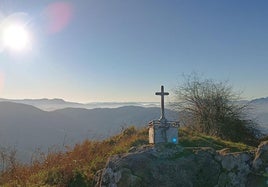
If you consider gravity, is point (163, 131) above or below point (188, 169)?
above

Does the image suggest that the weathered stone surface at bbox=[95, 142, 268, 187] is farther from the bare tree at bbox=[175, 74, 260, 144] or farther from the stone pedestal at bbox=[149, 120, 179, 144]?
the bare tree at bbox=[175, 74, 260, 144]

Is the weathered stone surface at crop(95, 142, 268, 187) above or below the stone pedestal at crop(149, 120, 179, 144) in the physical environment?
below

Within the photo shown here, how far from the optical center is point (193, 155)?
6.61m

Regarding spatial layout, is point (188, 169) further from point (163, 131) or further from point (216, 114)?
point (216, 114)

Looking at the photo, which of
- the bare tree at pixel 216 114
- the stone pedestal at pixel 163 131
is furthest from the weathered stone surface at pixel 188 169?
the bare tree at pixel 216 114

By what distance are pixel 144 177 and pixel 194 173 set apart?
0.89 m

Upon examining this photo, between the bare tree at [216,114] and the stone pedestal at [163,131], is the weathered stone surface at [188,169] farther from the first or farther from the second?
the bare tree at [216,114]

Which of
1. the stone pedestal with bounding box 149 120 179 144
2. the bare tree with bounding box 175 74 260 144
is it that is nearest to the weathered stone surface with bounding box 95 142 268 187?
the stone pedestal with bounding box 149 120 179 144

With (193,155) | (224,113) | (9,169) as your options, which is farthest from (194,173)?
(224,113)

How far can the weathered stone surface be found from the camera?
5848 millimetres

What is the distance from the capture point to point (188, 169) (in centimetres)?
632

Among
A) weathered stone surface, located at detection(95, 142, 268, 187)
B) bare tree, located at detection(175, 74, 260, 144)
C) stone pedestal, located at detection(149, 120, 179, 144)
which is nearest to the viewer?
weathered stone surface, located at detection(95, 142, 268, 187)

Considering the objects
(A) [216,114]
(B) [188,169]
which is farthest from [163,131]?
(A) [216,114]

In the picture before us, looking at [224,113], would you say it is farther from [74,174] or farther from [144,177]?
[144,177]
